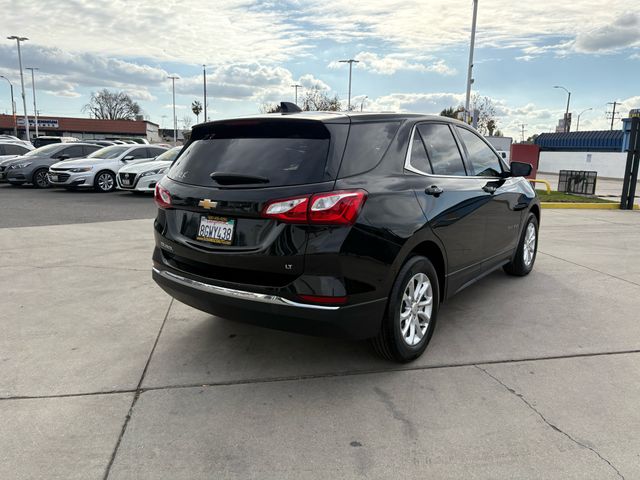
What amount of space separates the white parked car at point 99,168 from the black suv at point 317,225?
13216 mm

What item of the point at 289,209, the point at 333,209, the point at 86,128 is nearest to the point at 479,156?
the point at 333,209

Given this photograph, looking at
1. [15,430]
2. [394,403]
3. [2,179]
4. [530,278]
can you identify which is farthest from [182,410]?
[2,179]

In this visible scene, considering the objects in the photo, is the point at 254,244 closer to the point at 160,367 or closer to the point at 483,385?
the point at 160,367

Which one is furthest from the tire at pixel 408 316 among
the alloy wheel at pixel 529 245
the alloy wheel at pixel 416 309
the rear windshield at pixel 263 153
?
the alloy wheel at pixel 529 245

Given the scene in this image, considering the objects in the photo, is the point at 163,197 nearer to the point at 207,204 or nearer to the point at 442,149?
the point at 207,204

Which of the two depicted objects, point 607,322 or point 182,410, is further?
point 607,322

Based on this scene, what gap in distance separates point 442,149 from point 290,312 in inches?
78.7

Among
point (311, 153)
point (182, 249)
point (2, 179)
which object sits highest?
point (311, 153)

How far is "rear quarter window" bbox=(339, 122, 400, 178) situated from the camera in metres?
3.12

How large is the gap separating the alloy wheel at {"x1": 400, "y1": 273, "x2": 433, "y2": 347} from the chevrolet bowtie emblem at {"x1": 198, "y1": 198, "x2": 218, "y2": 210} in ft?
4.51

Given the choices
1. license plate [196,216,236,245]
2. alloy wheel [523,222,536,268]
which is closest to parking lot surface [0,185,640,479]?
alloy wheel [523,222,536,268]

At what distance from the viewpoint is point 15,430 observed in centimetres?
279

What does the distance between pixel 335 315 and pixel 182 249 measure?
46.9 inches

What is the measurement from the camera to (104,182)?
15.9m
